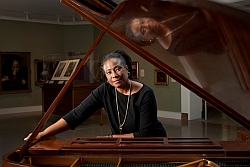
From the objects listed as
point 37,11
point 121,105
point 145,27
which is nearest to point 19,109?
point 37,11

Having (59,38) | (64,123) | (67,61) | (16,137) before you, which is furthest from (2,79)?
(64,123)

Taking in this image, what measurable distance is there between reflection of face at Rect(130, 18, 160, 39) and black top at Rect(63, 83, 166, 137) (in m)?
0.55

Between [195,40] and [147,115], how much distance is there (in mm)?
702

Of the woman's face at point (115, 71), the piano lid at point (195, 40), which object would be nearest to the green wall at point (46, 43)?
the woman's face at point (115, 71)

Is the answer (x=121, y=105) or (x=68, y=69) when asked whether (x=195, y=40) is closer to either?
(x=121, y=105)

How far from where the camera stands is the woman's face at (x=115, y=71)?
222 centimetres

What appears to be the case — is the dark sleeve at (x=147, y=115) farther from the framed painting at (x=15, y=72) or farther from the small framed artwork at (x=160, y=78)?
the framed painting at (x=15, y=72)

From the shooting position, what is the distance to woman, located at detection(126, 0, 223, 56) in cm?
170

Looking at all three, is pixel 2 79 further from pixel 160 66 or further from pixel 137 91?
pixel 160 66

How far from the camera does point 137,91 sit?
235 cm

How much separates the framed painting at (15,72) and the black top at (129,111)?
848 centimetres

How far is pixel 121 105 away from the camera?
7.75 feet

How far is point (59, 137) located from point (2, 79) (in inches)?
190

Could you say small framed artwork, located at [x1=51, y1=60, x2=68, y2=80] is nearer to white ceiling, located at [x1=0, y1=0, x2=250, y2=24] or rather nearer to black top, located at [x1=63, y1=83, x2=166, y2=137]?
white ceiling, located at [x1=0, y1=0, x2=250, y2=24]
